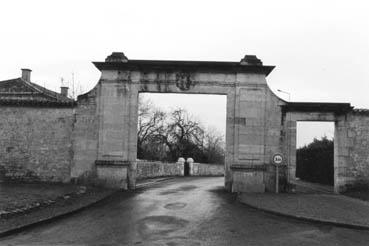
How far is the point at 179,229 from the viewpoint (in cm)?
980

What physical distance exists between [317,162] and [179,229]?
65.3 feet

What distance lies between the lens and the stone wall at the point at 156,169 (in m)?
27.3

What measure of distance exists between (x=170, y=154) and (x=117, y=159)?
140 ft

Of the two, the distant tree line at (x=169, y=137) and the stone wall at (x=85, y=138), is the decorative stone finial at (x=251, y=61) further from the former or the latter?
the distant tree line at (x=169, y=137)

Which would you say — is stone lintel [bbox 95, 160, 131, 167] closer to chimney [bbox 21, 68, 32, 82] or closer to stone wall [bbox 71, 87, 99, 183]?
stone wall [bbox 71, 87, 99, 183]

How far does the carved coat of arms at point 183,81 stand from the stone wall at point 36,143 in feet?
15.8

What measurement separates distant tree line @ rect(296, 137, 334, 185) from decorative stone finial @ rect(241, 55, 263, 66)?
10.8 m

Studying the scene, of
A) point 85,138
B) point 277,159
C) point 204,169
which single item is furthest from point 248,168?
point 204,169

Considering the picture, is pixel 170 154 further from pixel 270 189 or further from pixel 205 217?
pixel 205 217

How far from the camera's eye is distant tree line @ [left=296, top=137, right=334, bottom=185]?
25.6 meters

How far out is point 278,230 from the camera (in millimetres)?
9906

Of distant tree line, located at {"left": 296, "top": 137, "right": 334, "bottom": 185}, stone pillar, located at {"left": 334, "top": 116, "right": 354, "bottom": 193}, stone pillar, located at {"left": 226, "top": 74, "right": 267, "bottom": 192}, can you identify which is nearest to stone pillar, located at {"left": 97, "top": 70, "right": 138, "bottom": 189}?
stone pillar, located at {"left": 226, "top": 74, "right": 267, "bottom": 192}

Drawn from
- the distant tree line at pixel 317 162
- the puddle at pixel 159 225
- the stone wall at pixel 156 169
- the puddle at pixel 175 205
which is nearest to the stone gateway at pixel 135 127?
the puddle at pixel 175 205

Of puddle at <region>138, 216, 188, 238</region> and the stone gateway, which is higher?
the stone gateway
